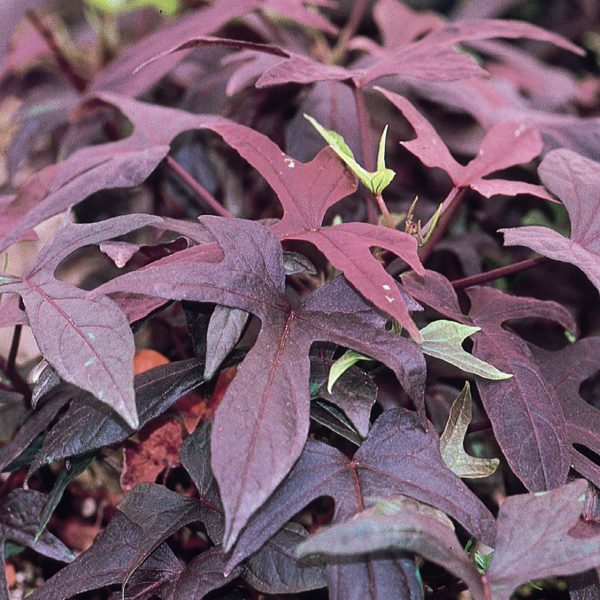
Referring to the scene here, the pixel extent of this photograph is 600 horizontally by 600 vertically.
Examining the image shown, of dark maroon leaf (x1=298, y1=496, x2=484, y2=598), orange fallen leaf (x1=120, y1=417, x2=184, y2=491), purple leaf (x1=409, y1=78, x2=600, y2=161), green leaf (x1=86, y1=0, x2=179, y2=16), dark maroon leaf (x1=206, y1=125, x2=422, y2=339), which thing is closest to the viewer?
dark maroon leaf (x1=298, y1=496, x2=484, y2=598)

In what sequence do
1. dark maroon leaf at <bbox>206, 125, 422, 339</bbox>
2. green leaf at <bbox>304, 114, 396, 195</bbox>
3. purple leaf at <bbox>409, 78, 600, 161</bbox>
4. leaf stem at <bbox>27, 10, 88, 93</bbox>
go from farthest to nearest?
leaf stem at <bbox>27, 10, 88, 93</bbox> → purple leaf at <bbox>409, 78, 600, 161</bbox> → green leaf at <bbox>304, 114, 396, 195</bbox> → dark maroon leaf at <bbox>206, 125, 422, 339</bbox>

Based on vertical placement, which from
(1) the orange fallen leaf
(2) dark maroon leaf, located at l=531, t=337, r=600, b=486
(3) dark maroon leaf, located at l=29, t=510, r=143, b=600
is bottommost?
(1) the orange fallen leaf

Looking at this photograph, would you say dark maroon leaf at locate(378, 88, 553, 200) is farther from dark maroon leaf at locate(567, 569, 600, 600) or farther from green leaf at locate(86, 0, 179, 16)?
green leaf at locate(86, 0, 179, 16)

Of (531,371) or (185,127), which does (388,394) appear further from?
(185,127)

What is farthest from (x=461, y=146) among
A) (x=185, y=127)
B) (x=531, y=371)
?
(x=531, y=371)

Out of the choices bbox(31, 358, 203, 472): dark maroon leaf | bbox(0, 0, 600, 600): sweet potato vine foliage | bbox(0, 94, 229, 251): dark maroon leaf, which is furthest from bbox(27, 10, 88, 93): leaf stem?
bbox(31, 358, 203, 472): dark maroon leaf

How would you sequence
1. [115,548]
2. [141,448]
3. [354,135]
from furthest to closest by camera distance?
1. [354,135]
2. [141,448]
3. [115,548]

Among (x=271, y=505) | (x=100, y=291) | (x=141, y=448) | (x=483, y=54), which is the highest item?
(x=100, y=291)
